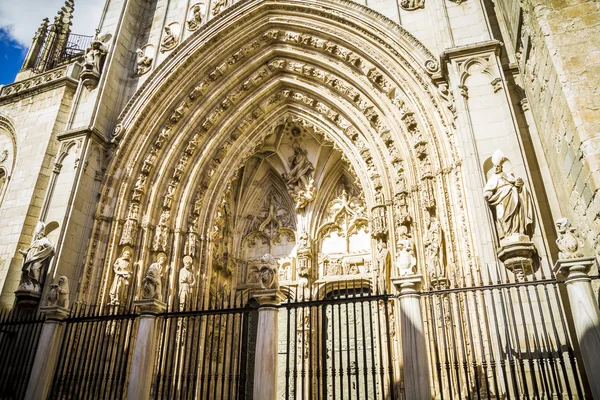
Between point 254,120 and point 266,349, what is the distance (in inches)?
292

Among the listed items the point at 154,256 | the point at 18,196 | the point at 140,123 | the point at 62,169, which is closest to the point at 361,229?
the point at 154,256

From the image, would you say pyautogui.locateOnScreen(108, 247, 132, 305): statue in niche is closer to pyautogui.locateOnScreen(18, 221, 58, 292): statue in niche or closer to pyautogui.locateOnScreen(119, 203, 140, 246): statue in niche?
pyautogui.locateOnScreen(119, 203, 140, 246): statue in niche

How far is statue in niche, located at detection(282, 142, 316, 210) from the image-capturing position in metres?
12.1

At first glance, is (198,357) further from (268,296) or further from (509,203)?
(509,203)

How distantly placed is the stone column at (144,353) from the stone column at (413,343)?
346 centimetres

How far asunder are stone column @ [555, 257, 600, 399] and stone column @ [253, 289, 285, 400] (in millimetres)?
3337

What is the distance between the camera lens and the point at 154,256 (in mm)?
10406

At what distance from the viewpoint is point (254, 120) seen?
1202 centimetres

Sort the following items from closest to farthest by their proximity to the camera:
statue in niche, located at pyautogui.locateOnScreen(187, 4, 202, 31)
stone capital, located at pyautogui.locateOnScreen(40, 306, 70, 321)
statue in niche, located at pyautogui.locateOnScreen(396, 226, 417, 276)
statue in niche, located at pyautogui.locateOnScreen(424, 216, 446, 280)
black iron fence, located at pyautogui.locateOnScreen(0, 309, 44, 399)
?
statue in niche, located at pyautogui.locateOnScreen(396, 226, 417, 276)
stone capital, located at pyautogui.locateOnScreen(40, 306, 70, 321)
black iron fence, located at pyautogui.locateOnScreen(0, 309, 44, 399)
statue in niche, located at pyautogui.locateOnScreen(424, 216, 446, 280)
statue in niche, located at pyautogui.locateOnScreen(187, 4, 202, 31)

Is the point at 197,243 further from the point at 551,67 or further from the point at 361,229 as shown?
the point at 551,67

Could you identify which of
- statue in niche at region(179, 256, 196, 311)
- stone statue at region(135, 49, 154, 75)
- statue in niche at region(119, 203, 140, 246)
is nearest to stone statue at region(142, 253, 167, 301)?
statue in niche at region(179, 256, 196, 311)

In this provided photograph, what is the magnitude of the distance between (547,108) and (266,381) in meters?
5.62

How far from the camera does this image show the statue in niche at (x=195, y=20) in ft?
39.9

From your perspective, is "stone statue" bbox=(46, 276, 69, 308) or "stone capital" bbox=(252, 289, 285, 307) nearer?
"stone capital" bbox=(252, 289, 285, 307)
